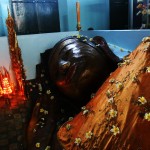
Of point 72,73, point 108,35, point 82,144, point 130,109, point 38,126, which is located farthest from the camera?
point 108,35

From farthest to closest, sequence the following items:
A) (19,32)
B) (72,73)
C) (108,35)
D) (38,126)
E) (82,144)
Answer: (19,32) → (108,35) → (38,126) → (72,73) → (82,144)

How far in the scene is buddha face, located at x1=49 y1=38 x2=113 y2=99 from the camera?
2.13 m

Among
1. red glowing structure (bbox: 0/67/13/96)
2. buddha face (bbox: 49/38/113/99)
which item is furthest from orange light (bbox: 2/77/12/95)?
buddha face (bbox: 49/38/113/99)

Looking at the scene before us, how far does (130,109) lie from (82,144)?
20.9 inches

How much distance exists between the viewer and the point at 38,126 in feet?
7.63

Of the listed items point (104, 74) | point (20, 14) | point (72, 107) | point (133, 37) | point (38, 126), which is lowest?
point (38, 126)

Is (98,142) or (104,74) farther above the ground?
(104,74)

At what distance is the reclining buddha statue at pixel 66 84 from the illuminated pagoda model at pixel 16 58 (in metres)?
0.15

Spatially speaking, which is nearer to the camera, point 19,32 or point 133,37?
point 133,37

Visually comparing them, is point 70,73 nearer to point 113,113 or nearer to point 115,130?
point 113,113

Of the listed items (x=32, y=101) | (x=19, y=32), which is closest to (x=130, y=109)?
(x=32, y=101)

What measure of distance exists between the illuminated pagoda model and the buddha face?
51cm

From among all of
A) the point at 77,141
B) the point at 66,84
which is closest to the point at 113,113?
the point at 77,141

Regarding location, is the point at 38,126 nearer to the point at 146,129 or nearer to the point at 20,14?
the point at 146,129
